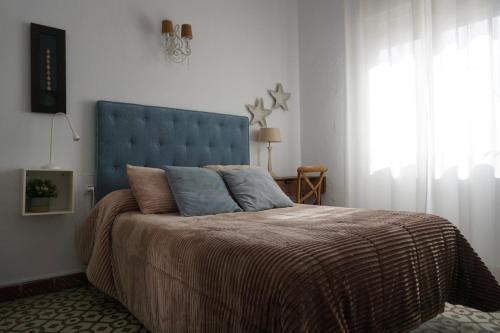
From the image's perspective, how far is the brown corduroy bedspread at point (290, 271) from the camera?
112cm

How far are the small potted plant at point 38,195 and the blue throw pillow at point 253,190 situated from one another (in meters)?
1.24

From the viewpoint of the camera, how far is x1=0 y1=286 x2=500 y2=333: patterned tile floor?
1.90 m

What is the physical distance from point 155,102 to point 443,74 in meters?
2.49

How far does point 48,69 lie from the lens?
2.53 meters

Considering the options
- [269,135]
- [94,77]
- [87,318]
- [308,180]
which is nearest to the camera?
[87,318]

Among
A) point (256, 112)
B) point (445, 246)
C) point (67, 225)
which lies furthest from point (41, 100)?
point (445, 246)

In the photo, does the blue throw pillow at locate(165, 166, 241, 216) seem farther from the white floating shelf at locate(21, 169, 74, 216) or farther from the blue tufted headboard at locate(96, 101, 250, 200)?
the white floating shelf at locate(21, 169, 74, 216)

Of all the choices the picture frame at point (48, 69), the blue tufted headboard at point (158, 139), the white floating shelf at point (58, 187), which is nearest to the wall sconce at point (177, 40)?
the blue tufted headboard at point (158, 139)

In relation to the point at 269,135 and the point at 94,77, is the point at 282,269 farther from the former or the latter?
the point at 269,135

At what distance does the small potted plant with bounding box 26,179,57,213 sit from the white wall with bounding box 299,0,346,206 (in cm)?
272

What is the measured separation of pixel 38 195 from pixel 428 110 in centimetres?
319

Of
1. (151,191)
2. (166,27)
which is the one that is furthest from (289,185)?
(166,27)

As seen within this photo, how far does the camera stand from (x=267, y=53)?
13.0 feet

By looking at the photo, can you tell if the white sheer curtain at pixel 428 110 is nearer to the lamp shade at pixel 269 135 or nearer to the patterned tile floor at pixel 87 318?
the lamp shade at pixel 269 135
